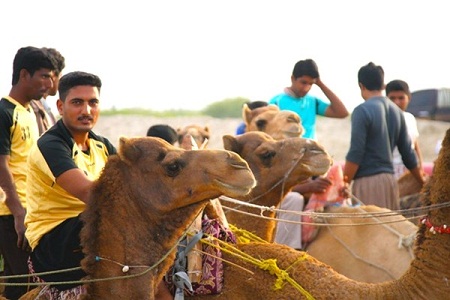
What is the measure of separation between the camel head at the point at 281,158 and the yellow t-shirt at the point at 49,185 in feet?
8.04

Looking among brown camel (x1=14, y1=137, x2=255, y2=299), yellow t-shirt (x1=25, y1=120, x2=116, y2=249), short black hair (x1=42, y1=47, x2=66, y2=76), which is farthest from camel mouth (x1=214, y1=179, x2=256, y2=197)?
short black hair (x1=42, y1=47, x2=66, y2=76)

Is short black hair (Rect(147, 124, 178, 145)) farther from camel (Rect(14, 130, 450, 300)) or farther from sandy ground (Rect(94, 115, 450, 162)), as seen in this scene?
sandy ground (Rect(94, 115, 450, 162))

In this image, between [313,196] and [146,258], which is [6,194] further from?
[313,196]

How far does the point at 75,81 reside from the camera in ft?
22.7

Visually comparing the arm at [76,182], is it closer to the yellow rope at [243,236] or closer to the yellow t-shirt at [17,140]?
the yellow rope at [243,236]

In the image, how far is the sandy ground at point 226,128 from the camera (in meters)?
37.8

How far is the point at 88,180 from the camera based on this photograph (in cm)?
644

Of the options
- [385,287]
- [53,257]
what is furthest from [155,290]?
[385,287]

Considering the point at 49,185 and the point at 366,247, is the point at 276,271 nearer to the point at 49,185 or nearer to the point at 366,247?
the point at 49,185

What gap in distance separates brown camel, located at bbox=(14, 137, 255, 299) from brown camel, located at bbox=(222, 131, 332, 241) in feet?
7.61

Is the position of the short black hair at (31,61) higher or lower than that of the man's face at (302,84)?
higher

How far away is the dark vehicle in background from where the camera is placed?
31.8 metres

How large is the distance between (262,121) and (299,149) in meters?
2.25

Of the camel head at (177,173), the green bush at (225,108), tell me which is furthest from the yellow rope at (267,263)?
the green bush at (225,108)
